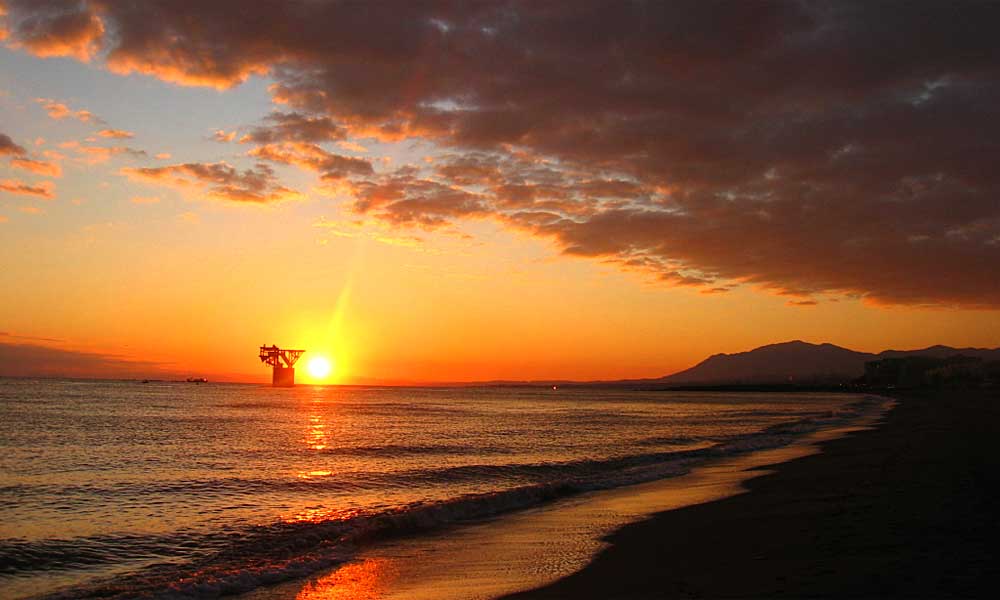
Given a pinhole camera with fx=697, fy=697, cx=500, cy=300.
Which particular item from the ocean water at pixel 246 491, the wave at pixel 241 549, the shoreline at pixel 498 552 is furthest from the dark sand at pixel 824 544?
the ocean water at pixel 246 491

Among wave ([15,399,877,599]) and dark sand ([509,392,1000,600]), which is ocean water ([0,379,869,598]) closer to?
wave ([15,399,877,599])

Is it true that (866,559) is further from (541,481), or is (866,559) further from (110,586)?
(541,481)

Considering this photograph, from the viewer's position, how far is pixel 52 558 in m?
12.0

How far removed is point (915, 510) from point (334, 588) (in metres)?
10.5

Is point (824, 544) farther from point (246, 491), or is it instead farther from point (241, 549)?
point (246, 491)

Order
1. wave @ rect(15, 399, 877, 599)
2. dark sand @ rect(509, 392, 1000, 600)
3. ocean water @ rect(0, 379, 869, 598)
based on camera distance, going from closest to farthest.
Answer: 1. dark sand @ rect(509, 392, 1000, 600)
2. wave @ rect(15, 399, 877, 599)
3. ocean water @ rect(0, 379, 869, 598)

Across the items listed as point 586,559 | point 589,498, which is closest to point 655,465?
Answer: point 589,498

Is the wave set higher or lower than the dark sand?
lower

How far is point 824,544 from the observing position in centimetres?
1084

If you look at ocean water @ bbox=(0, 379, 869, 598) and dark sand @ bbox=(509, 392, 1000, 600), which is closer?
dark sand @ bbox=(509, 392, 1000, 600)

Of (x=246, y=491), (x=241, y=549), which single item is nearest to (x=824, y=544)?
(x=241, y=549)

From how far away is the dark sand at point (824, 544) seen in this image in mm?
8438

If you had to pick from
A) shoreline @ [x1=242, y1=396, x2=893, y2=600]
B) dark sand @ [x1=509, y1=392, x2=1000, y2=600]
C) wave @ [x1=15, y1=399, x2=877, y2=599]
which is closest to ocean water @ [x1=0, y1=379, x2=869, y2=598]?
wave @ [x1=15, y1=399, x2=877, y2=599]

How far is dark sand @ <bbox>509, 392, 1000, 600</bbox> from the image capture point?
8438 millimetres
